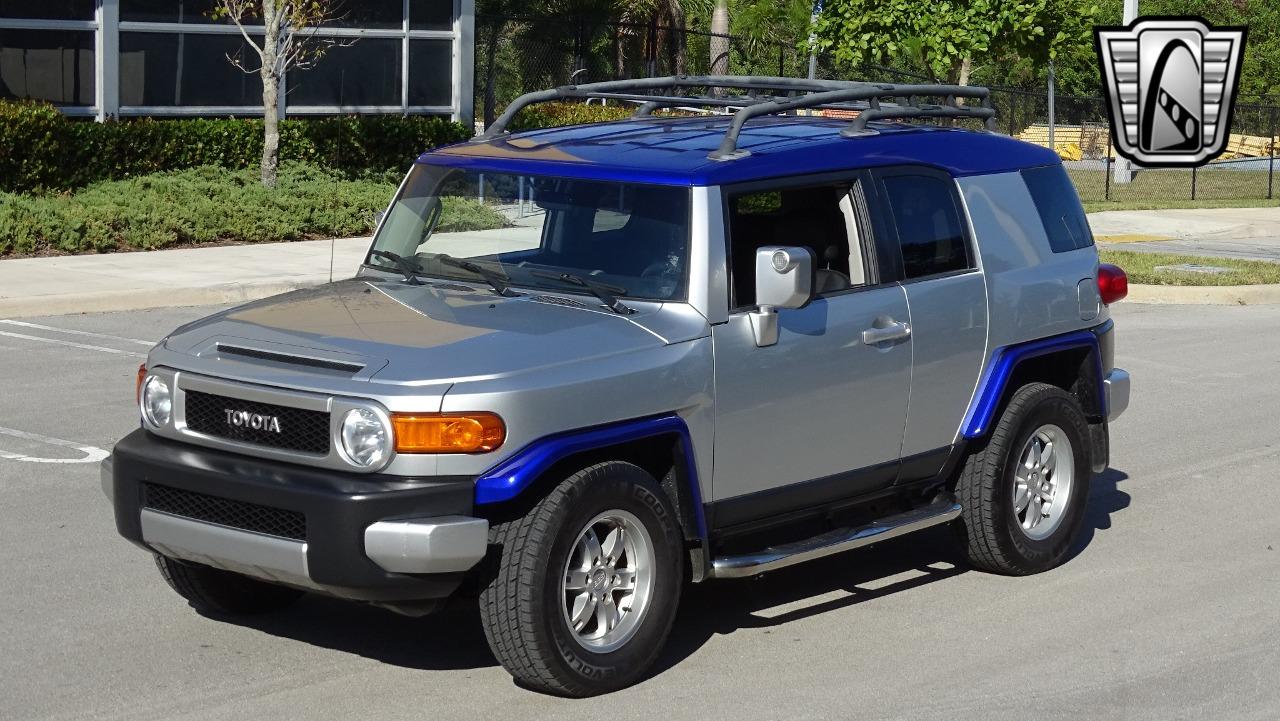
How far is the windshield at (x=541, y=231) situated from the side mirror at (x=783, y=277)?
283 millimetres

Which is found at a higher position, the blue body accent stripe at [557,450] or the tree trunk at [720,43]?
the tree trunk at [720,43]

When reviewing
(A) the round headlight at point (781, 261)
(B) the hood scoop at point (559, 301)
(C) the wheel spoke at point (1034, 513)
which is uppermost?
(A) the round headlight at point (781, 261)

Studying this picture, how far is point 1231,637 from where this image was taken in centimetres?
666

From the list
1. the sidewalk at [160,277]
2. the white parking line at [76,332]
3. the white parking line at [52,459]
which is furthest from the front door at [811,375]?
the sidewalk at [160,277]

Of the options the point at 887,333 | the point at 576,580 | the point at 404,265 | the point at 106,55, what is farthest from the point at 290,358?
the point at 106,55

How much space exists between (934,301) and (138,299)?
1020 centimetres

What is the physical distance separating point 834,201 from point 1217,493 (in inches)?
137

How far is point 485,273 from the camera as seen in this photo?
661 centimetres

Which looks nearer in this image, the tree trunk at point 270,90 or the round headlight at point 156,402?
the round headlight at point 156,402

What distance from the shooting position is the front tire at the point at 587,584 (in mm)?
5543

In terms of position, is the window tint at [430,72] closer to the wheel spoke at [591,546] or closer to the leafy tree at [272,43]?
the leafy tree at [272,43]

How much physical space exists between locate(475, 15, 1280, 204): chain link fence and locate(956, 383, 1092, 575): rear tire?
2163cm

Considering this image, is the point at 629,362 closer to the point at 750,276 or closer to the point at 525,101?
the point at 750,276

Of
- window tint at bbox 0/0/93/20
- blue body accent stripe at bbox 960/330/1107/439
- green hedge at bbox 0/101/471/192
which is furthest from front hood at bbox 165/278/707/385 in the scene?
window tint at bbox 0/0/93/20
